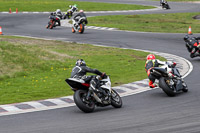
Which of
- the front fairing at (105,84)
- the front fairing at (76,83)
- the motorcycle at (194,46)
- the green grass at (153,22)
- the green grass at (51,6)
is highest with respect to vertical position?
the front fairing at (76,83)

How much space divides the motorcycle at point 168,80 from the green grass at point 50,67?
2588 mm

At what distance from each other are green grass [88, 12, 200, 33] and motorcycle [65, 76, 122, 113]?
2477 cm

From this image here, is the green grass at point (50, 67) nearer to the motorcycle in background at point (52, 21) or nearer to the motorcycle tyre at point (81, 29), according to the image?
the motorcycle tyre at point (81, 29)

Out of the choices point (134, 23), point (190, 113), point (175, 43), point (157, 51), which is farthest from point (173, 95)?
point (134, 23)

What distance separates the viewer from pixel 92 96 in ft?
40.9

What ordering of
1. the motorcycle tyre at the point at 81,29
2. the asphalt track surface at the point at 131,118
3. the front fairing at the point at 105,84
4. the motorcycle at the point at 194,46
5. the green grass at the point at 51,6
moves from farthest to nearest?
the green grass at the point at 51,6 → the motorcycle tyre at the point at 81,29 → the motorcycle at the point at 194,46 → the front fairing at the point at 105,84 → the asphalt track surface at the point at 131,118

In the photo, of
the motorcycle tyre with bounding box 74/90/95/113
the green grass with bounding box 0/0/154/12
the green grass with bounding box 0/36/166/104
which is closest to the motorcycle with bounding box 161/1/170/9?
the green grass with bounding box 0/0/154/12

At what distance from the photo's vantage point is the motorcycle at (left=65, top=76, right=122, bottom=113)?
1213 cm

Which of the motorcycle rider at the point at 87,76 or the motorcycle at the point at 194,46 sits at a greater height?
the motorcycle rider at the point at 87,76

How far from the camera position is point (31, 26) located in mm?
42281

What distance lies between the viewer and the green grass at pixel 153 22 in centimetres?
3883

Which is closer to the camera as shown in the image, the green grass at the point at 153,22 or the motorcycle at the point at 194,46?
the motorcycle at the point at 194,46

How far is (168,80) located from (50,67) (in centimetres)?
778

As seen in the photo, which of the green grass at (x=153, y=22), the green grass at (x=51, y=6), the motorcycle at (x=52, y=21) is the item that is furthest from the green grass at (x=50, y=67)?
the green grass at (x=51, y=6)
